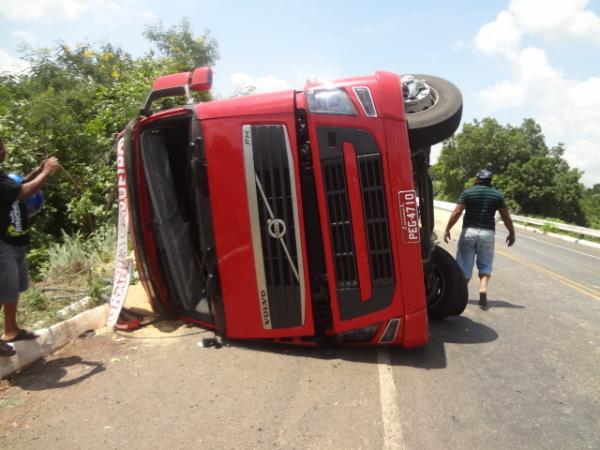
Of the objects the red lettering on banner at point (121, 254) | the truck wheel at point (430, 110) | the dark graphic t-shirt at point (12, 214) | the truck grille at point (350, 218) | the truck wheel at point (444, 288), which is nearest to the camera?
the dark graphic t-shirt at point (12, 214)

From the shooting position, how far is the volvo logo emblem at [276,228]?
12.5 feet

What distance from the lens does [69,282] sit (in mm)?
6195

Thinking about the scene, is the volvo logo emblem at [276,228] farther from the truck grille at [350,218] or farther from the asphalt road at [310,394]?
the asphalt road at [310,394]

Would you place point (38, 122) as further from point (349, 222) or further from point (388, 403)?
point (388, 403)

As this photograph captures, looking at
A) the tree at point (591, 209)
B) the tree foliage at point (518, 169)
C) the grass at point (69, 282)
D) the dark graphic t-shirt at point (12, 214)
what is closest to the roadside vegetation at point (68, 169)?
the grass at point (69, 282)

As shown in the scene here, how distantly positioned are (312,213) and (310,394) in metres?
1.49

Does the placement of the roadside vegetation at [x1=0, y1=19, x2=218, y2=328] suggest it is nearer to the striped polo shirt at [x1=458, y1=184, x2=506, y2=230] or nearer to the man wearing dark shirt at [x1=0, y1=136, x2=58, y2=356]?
the man wearing dark shirt at [x1=0, y1=136, x2=58, y2=356]

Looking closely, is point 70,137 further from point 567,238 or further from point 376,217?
point 567,238

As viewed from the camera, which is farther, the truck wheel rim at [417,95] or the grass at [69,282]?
the grass at [69,282]

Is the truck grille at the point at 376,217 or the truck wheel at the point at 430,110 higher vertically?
the truck wheel at the point at 430,110

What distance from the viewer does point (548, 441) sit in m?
2.78

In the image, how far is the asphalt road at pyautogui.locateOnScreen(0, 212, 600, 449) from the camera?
281 centimetres

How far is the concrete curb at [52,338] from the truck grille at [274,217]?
1934 mm

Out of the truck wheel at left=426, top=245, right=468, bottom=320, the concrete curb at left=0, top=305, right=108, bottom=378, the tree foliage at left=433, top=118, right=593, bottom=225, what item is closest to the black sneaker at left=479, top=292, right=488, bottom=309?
the truck wheel at left=426, top=245, right=468, bottom=320
